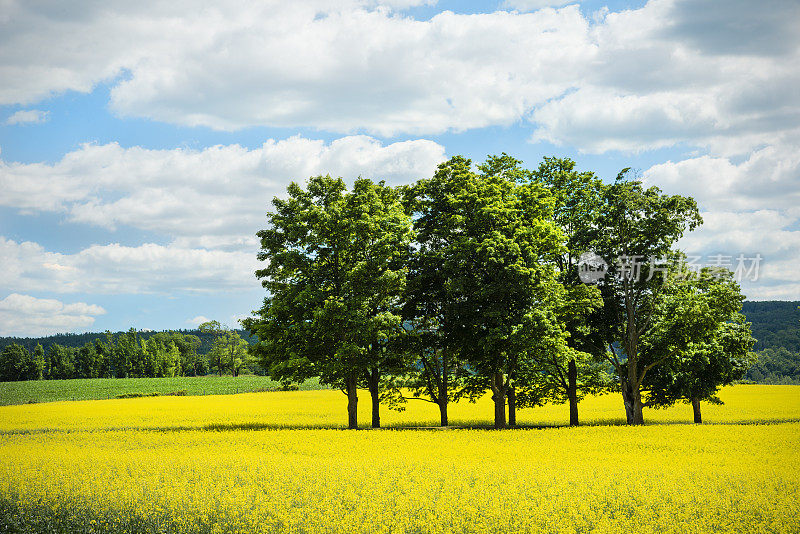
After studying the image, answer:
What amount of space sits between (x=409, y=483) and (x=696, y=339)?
29.3 metres

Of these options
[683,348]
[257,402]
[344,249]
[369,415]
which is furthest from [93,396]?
[683,348]

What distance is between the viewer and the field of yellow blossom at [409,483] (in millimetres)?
13344

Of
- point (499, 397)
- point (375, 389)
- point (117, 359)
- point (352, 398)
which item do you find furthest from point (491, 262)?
point (117, 359)

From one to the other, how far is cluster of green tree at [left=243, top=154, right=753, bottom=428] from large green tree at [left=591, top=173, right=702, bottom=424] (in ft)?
0.31

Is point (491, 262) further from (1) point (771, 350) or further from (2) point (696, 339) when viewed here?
(1) point (771, 350)

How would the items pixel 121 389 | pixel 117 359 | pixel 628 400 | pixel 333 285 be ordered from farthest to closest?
pixel 117 359
pixel 121 389
pixel 628 400
pixel 333 285

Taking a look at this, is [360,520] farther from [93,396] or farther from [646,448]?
[93,396]

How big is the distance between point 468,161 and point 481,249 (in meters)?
7.25

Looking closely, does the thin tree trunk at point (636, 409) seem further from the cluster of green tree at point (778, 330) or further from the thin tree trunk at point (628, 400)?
the cluster of green tree at point (778, 330)

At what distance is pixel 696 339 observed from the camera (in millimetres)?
38094

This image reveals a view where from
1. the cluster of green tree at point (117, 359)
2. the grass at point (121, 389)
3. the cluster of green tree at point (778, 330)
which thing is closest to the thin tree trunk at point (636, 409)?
the grass at point (121, 389)

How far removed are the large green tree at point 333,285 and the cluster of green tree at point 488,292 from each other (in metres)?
0.11

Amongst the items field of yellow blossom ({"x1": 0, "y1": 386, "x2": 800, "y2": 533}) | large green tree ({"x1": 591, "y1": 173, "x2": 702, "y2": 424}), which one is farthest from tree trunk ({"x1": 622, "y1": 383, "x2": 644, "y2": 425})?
field of yellow blossom ({"x1": 0, "y1": 386, "x2": 800, "y2": 533})

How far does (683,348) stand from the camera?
38156 mm
